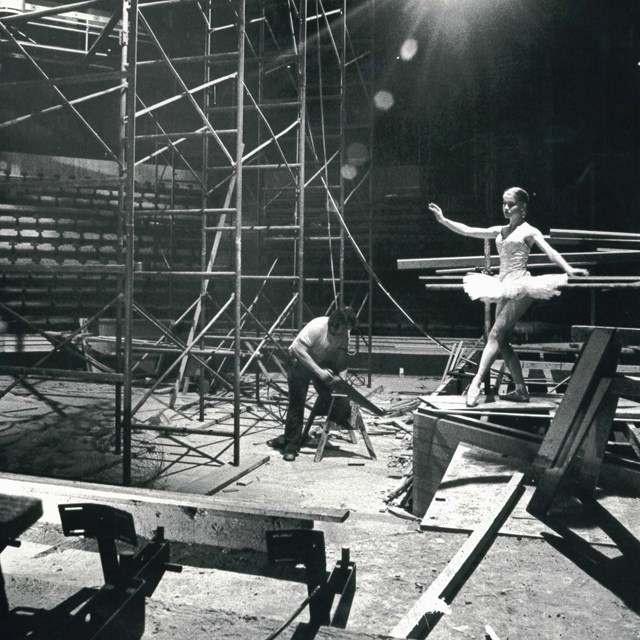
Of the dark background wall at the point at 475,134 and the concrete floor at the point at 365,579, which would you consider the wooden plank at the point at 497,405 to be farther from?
the dark background wall at the point at 475,134

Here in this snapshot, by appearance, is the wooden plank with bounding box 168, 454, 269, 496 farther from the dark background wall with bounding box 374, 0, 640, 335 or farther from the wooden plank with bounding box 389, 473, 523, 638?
the dark background wall with bounding box 374, 0, 640, 335

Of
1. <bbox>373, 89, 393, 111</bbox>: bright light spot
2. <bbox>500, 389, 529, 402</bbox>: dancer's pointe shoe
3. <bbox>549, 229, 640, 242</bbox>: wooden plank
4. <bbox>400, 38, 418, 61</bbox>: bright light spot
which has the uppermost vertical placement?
<bbox>400, 38, 418, 61</bbox>: bright light spot

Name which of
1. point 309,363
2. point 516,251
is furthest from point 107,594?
point 309,363

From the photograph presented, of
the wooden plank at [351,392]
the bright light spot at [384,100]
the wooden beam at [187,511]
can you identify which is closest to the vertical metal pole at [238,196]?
the wooden plank at [351,392]

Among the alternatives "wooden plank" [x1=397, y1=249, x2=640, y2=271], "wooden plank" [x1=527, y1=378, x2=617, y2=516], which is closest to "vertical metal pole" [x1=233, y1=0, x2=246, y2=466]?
Answer: "wooden plank" [x1=397, y1=249, x2=640, y2=271]

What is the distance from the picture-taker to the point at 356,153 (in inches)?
722

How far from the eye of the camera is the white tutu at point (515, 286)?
17.6 ft

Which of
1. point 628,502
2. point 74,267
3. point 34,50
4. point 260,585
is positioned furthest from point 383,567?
point 34,50

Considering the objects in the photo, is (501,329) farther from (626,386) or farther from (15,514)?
(15,514)

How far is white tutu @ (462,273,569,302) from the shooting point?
17.6ft

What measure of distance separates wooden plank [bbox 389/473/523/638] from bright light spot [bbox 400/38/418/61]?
16.6m

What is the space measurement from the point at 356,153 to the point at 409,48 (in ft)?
11.0

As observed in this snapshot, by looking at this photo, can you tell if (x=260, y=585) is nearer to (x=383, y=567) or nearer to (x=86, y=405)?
(x=383, y=567)

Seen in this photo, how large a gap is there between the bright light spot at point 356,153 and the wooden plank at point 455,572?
51.1 ft
